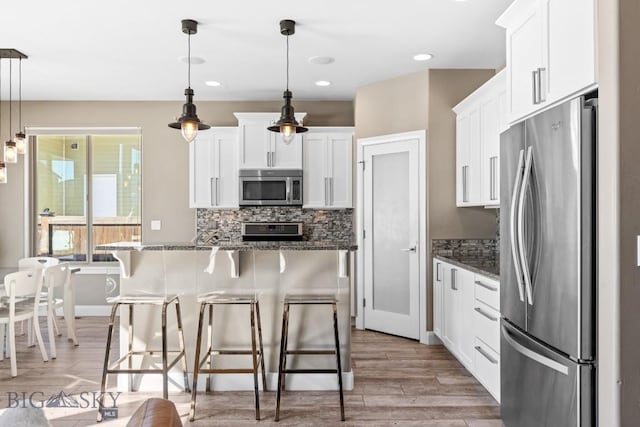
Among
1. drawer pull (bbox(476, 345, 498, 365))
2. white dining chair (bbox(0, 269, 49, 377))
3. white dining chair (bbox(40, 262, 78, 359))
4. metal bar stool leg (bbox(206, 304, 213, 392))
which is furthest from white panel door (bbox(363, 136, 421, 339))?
white dining chair (bbox(0, 269, 49, 377))

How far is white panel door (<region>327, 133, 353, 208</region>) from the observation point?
5328 mm

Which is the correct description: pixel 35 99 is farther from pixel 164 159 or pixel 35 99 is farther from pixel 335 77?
pixel 335 77

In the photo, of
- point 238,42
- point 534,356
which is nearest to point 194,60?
point 238,42

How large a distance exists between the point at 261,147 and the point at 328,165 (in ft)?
2.70

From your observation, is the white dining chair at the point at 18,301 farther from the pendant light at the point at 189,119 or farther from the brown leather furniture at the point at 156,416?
the brown leather furniture at the point at 156,416

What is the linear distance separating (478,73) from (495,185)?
1513 mm

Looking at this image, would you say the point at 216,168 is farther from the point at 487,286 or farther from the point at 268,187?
the point at 487,286

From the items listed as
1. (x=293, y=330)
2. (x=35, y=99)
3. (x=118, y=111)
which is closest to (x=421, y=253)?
(x=293, y=330)

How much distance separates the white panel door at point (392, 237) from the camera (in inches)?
175

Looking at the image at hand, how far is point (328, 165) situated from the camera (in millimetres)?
5332

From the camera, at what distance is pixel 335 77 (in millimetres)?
4719

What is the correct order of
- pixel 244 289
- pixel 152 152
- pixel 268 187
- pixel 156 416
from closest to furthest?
pixel 156 416
pixel 244 289
pixel 268 187
pixel 152 152

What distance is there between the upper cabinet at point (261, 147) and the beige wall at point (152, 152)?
0.44 metres

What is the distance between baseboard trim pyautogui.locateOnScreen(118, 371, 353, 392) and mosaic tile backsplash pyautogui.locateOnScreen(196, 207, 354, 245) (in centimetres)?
254
